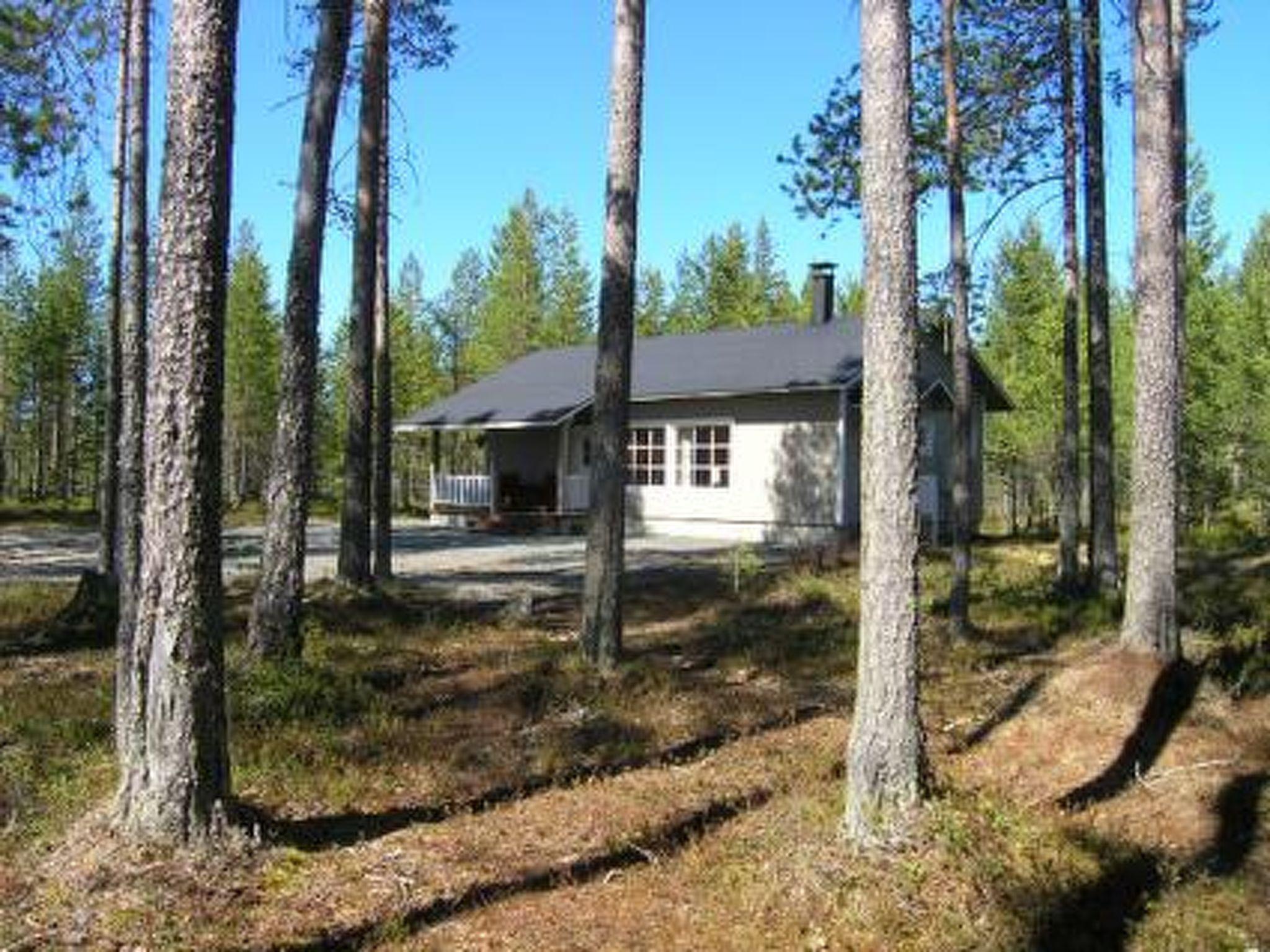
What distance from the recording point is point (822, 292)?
91.0 feet

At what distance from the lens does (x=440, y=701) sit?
9.78 metres

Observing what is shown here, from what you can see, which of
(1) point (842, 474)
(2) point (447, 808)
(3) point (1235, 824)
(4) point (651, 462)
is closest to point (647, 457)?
(4) point (651, 462)

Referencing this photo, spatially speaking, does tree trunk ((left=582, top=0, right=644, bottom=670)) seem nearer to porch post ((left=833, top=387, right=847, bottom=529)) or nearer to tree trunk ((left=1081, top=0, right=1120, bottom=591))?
tree trunk ((left=1081, top=0, right=1120, bottom=591))

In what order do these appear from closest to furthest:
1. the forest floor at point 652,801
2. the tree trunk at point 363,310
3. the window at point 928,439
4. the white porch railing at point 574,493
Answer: the forest floor at point 652,801, the tree trunk at point 363,310, the window at point 928,439, the white porch railing at point 574,493

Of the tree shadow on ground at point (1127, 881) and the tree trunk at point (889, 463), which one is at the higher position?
the tree trunk at point (889, 463)

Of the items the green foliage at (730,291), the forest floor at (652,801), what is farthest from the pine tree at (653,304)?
the forest floor at (652,801)

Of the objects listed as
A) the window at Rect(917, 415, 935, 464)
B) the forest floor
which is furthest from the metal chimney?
the forest floor

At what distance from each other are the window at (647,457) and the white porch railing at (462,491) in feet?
13.9

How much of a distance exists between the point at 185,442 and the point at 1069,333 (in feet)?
43.4

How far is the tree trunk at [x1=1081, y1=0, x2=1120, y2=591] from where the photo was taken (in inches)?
572

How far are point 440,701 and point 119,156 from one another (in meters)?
8.52

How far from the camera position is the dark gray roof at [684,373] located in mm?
24562

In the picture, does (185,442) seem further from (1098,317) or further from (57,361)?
(57,361)

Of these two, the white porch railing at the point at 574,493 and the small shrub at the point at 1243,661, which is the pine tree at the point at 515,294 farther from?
the small shrub at the point at 1243,661
